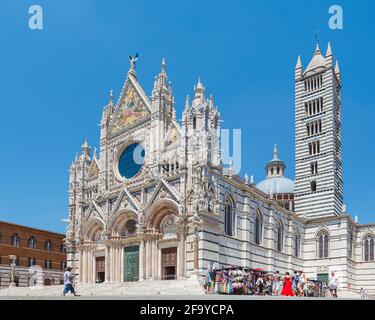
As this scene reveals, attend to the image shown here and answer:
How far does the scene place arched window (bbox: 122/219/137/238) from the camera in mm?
37584

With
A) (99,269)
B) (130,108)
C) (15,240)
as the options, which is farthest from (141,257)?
(15,240)

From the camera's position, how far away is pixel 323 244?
4788cm

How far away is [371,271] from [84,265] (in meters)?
29.2

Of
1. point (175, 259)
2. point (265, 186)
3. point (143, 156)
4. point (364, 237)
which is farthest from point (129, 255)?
point (265, 186)

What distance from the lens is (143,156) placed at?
127 ft

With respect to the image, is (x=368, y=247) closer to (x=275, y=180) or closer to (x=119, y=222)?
(x=275, y=180)

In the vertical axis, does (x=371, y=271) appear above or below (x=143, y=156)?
below

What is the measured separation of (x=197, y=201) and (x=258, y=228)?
405 inches

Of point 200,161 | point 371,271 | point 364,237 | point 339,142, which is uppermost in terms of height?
point 339,142

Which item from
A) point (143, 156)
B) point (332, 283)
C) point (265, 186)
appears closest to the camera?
point (332, 283)

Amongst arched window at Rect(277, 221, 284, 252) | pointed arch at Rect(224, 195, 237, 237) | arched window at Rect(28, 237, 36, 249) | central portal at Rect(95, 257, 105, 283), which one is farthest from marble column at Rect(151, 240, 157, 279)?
arched window at Rect(28, 237, 36, 249)

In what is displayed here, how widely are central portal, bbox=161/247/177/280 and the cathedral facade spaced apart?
72mm

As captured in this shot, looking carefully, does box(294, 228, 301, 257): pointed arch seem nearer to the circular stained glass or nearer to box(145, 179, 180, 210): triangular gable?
the circular stained glass
